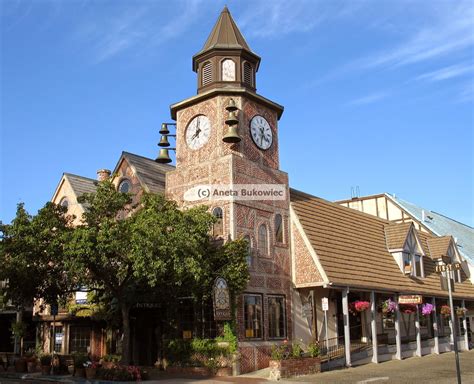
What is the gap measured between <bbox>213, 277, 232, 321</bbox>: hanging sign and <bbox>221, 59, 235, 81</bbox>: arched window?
991 cm

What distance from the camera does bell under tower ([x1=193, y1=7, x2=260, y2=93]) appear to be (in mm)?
25984

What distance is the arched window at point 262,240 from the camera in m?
24.0

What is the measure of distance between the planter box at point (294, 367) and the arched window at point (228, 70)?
12.8 m

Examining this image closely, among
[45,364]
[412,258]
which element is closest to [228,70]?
[412,258]

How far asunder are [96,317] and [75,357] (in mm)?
2198

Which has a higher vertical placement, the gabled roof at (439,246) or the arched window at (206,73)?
the arched window at (206,73)

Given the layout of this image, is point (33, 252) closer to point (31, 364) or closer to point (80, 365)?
point (80, 365)

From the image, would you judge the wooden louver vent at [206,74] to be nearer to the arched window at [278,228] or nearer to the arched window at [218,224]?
the arched window at [218,224]

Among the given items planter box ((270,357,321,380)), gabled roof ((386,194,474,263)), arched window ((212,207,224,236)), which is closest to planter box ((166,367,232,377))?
planter box ((270,357,321,380))

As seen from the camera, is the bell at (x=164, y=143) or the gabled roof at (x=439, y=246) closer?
the bell at (x=164, y=143)

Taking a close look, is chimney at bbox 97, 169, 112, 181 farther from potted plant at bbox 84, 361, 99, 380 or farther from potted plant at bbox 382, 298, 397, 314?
potted plant at bbox 382, 298, 397, 314

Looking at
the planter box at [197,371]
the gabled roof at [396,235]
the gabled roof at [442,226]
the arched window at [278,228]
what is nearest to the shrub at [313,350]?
the planter box at [197,371]

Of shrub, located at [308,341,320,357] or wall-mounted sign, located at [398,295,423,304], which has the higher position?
wall-mounted sign, located at [398,295,423,304]

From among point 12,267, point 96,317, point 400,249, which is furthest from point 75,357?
point 400,249
